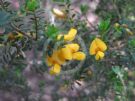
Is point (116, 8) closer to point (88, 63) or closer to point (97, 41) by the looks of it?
point (88, 63)

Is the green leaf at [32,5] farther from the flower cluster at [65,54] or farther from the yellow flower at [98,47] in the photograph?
the yellow flower at [98,47]

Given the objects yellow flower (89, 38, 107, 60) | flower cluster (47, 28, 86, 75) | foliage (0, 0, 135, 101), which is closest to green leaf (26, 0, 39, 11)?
foliage (0, 0, 135, 101)

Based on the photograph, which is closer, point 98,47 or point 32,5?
point 32,5

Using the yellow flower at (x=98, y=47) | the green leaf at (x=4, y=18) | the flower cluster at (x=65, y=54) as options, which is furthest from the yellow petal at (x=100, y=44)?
the green leaf at (x=4, y=18)

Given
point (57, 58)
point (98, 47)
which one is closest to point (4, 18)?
point (57, 58)

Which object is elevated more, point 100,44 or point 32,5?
point 32,5

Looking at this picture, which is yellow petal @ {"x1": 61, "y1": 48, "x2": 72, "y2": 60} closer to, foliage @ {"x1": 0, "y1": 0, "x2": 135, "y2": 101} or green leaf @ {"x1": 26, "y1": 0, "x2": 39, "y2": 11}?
foliage @ {"x1": 0, "y1": 0, "x2": 135, "y2": 101}

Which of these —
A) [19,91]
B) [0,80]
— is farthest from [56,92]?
[0,80]

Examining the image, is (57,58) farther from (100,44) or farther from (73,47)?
(100,44)

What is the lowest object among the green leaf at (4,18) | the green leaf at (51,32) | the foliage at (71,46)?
the foliage at (71,46)

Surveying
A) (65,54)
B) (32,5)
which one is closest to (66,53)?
(65,54)

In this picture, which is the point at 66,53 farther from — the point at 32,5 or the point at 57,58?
the point at 32,5
